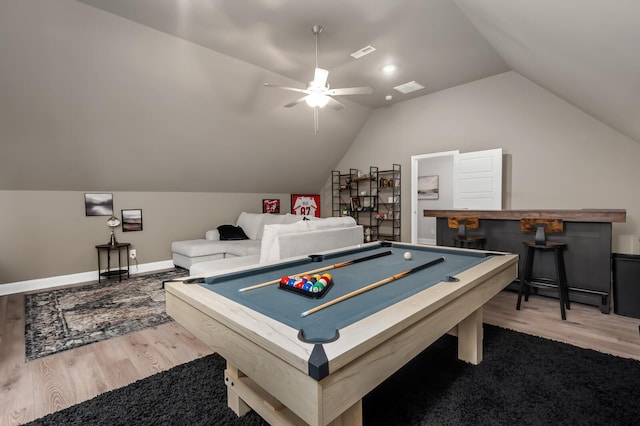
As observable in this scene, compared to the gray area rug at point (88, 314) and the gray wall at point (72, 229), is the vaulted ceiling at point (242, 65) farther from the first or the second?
the gray area rug at point (88, 314)

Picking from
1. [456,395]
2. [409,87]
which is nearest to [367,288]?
[456,395]

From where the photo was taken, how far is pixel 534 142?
4633mm

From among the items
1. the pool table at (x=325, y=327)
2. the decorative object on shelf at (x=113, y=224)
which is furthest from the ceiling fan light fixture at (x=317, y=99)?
the decorative object on shelf at (x=113, y=224)

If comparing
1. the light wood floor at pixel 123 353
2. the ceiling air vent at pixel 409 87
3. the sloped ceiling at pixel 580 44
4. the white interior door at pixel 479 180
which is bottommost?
the light wood floor at pixel 123 353

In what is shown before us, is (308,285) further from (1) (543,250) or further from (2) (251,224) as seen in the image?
(2) (251,224)

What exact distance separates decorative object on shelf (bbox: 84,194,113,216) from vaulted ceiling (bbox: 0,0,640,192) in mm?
223

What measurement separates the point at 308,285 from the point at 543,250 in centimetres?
330

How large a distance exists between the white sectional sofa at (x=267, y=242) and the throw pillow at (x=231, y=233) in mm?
19

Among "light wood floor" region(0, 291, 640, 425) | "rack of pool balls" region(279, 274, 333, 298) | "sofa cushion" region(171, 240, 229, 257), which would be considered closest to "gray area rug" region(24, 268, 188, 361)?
"light wood floor" region(0, 291, 640, 425)

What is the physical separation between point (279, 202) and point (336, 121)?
2.37 m

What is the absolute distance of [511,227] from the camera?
3.76m

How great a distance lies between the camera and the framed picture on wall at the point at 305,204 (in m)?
7.52

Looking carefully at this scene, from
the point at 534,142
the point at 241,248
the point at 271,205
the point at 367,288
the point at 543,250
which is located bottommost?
the point at 241,248

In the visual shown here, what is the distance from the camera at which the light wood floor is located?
1.88 m
